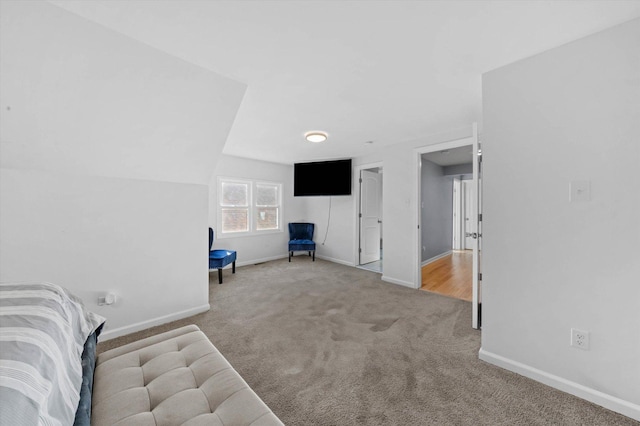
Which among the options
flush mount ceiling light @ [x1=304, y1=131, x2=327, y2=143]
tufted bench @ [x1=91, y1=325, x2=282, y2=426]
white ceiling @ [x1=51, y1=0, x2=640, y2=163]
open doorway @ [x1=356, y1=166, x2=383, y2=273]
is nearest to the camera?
tufted bench @ [x1=91, y1=325, x2=282, y2=426]

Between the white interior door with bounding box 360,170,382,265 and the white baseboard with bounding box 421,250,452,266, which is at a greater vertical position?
the white interior door with bounding box 360,170,382,265

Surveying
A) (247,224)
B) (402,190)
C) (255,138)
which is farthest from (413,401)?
(247,224)

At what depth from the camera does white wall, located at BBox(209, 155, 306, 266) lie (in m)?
4.79

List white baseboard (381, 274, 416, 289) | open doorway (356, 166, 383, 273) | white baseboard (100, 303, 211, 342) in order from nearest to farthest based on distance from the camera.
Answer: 1. white baseboard (100, 303, 211, 342)
2. white baseboard (381, 274, 416, 289)
3. open doorway (356, 166, 383, 273)

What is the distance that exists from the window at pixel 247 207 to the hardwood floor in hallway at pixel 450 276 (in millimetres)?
3475

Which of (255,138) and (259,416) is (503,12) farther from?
(255,138)

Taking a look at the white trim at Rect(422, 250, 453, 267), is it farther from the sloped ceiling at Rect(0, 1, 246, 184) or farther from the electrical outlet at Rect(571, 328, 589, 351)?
the sloped ceiling at Rect(0, 1, 246, 184)

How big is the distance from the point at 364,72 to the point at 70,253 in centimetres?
298

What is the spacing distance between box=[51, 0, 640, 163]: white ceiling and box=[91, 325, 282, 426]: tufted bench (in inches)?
75.3

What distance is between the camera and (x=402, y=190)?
Result: 3.95 metres

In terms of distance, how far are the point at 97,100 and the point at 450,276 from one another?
17.2 ft

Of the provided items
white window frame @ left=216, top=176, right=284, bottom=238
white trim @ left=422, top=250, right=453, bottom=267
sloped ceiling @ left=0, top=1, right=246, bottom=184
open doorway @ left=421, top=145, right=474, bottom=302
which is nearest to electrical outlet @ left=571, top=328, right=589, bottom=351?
open doorway @ left=421, top=145, right=474, bottom=302

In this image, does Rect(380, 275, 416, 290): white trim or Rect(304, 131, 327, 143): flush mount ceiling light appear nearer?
Rect(304, 131, 327, 143): flush mount ceiling light

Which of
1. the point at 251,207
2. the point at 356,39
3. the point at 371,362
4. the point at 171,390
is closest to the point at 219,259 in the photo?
the point at 251,207
